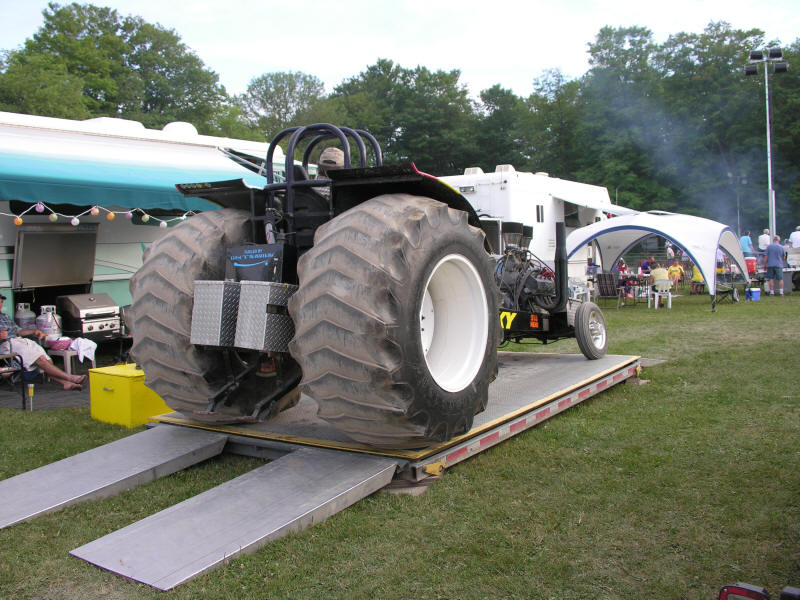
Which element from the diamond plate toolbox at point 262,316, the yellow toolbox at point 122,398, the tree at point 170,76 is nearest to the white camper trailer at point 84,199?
the yellow toolbox at point 122,398

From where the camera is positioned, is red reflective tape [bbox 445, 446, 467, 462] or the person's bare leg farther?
the person's bare leg

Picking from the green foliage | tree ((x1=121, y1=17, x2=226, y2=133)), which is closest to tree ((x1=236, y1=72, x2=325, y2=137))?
the green foliage

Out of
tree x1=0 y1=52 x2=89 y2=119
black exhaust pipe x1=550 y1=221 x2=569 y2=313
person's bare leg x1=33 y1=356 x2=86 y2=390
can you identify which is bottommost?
person's bare leg x1=33 y1=356 x2=86 y2=390

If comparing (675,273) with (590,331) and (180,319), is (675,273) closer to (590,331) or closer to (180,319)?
(590,331)

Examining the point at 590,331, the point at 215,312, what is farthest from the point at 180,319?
the point at 590,331

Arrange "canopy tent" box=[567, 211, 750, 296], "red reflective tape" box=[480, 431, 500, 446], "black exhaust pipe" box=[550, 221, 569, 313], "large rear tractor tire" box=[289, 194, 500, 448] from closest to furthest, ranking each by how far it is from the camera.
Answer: "large rear tractor tire" box=[289, 194, 500, 448] < "red reflective tape" box=[480, 431, 500, 446] < "black exhaust pipe" box=[550, 221, 569, 313] < "canopy tent" box=[567, 211, 750, 296]

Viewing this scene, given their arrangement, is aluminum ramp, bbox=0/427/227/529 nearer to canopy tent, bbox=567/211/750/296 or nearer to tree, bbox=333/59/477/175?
canopy tent, bbox=567/211/750/296

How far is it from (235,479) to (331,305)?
120 centimetres

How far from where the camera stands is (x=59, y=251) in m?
9.42

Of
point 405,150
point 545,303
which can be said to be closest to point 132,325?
point 545,303

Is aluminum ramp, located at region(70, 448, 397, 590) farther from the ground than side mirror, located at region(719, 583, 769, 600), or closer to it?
closer to it

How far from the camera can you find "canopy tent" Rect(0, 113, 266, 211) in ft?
26.5

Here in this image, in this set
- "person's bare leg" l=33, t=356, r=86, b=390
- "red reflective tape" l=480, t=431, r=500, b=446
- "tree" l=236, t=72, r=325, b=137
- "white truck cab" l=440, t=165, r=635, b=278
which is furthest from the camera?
"tree" l=236, t=72, r=325, b=137

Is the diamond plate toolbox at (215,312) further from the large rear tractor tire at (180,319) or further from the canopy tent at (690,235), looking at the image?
the canopy tent at (690,235)
